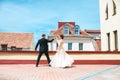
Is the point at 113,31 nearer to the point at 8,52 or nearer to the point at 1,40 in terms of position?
the point at 8,52

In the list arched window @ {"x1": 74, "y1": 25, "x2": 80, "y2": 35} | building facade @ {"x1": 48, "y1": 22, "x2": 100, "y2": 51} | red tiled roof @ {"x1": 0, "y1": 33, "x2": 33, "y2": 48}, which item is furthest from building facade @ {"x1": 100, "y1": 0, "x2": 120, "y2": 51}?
red tiled roof @ {"x1": 0, "y1": 33, "x2": 33, "y2": 48}

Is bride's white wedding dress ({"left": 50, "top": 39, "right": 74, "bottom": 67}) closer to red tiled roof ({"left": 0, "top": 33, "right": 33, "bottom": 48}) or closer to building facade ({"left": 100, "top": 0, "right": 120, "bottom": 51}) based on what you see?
building facade ({"left": 100, "top": 0, "right": 120, "bottom": 51})

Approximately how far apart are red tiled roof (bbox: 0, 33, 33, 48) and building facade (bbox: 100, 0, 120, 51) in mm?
35066

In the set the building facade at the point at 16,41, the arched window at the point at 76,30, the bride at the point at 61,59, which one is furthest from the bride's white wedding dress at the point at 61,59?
the arched window at the point at 76,30

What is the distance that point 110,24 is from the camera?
26.8 meters

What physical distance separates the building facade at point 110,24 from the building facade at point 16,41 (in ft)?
114

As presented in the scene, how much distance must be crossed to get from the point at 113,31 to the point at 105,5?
3501 mm

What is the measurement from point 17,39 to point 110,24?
39854 millimetres

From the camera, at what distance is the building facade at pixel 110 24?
2517cm

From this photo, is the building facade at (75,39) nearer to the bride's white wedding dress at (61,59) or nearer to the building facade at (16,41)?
the building facade at (16,41)

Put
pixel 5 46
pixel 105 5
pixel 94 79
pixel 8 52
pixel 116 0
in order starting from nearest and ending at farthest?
pixel 94 79 < pixel 8 52 < pixel 116 0 < pixel 105 5 < pixel 5 46

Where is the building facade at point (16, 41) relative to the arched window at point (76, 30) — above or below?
below

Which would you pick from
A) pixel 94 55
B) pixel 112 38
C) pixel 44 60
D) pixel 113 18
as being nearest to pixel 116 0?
pixel 113 18

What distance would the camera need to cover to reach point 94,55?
826 inches
